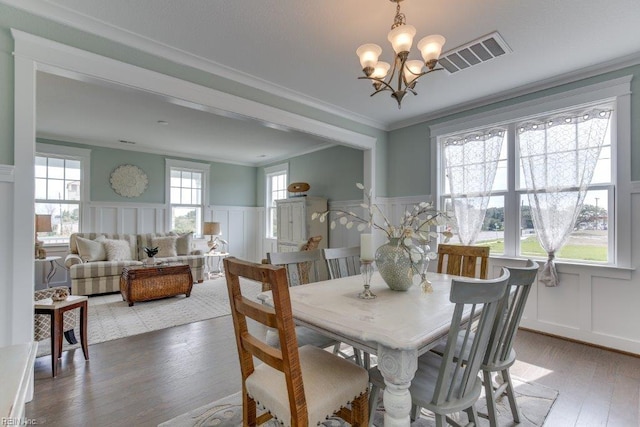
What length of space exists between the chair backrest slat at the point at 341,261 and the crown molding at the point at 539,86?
98.0 inches

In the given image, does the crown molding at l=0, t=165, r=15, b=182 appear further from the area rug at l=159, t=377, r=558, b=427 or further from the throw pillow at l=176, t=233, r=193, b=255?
the throw pillow at l=176, t=233, r=193, b=255

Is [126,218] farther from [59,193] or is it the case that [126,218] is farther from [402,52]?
[402,52]

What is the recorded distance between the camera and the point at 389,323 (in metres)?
1.29

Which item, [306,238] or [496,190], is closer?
[496,190]

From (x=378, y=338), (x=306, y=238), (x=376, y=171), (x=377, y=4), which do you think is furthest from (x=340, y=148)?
(x=378, y=338)

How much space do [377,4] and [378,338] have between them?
6.81 ft

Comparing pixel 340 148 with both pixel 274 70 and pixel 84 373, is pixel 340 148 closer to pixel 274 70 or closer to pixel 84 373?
pixel 274 70

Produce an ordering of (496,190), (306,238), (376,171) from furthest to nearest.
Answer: (306,238)
(376,171)
(496,190)

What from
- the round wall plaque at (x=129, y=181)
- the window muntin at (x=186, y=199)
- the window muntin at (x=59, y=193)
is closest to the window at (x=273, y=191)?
the window muntin at (x=186, y=199)

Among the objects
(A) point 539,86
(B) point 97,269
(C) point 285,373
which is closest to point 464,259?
(C) point 285,373

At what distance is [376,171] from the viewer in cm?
459

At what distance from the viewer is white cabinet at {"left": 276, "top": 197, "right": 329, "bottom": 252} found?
5426 millimetres

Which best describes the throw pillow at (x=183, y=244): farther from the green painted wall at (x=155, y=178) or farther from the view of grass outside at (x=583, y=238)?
the view of grass outside at (x=583, y=238)

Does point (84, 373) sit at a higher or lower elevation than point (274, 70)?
lower
